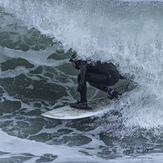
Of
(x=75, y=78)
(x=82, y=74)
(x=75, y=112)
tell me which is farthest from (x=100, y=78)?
(x=75, y=78)

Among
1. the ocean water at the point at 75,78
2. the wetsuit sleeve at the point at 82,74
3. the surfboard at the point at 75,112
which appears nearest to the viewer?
the ocean water at the point at 75,78

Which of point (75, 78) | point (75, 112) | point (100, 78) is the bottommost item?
point (75, 112)

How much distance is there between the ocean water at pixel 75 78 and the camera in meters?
4.32

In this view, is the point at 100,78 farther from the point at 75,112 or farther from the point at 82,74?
the point at 75,112

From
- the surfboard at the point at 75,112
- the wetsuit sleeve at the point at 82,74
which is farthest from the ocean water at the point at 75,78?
the wetsuit sleeve at the point at 82,74

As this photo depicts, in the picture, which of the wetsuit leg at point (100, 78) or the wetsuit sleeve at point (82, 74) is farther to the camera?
the wetsuit leg at point (100, 78)

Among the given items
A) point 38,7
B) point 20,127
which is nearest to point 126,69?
point 20,127

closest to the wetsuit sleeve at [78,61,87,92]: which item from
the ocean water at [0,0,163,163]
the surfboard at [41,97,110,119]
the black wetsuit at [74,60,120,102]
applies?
the black wetsuit at [74,60,120,102]

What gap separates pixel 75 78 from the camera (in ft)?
24.0

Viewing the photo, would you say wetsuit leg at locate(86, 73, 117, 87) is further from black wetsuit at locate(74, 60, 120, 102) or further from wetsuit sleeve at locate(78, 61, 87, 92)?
wetsuit sleeve at locate(78, 61, 87, 92)

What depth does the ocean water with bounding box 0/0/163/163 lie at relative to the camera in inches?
170

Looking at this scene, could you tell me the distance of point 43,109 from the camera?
5992 mm

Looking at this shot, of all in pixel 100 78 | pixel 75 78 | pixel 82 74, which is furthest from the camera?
pixel 75 78

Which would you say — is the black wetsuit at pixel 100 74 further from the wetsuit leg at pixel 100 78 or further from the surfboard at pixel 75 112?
the surfboard at pixel 75 112
